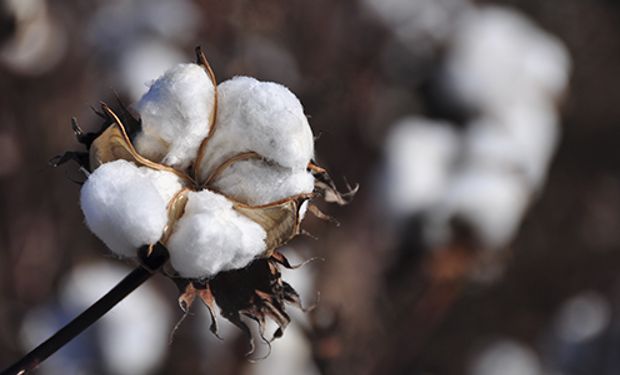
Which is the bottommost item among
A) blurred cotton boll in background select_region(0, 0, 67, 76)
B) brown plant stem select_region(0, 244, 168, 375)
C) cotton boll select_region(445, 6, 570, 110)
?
cotton boll select_region(445, 6, 570, 110)

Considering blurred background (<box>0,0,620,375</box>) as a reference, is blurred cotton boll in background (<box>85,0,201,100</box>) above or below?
above

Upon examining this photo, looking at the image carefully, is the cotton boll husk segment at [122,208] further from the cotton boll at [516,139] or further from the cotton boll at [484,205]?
the cotton boll at [516,139]

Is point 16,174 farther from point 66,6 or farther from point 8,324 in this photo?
point 66,6

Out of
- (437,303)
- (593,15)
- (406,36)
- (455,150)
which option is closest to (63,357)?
(437,303)

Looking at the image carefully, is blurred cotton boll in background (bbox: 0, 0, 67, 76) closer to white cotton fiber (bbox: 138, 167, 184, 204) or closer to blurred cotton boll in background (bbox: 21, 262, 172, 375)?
blurred cotton boll in background (bbox: 21, 262, 172, 375)

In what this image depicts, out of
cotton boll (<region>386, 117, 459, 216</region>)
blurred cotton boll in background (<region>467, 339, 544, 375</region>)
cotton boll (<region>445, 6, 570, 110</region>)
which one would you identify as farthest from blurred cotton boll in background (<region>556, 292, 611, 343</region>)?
cotton boll (<region>445, 6, 570, 110</region>)

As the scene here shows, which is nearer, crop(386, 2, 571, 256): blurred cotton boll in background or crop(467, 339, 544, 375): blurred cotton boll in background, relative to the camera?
crop(386, 2, 571, 256): blurred cotton boll in background

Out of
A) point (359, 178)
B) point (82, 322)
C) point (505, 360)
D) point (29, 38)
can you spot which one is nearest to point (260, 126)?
point (82, 322)
